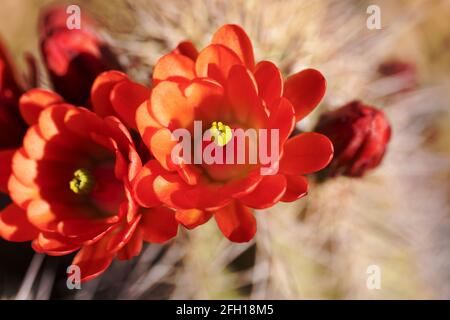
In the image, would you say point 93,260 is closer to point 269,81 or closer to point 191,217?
point 191,217

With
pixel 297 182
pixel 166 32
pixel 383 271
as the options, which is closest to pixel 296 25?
pixel 166 32

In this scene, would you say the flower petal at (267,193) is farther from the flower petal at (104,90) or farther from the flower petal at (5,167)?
the flower petal at (5,167)

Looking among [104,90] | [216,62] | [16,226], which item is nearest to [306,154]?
[216,62]

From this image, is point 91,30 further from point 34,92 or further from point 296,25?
point 296,25

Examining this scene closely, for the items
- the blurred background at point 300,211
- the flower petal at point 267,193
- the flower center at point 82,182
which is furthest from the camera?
the blurred background at point 300,211

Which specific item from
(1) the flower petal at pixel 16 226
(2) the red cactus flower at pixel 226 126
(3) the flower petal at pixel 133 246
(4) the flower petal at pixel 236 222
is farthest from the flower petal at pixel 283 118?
(1) the flower petal at pixel 16 226

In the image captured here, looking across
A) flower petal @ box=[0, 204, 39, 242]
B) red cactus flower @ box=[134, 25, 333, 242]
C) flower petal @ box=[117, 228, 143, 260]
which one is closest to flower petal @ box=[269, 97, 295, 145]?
red cactus flower @ box=[134, 25, 333, 242]
